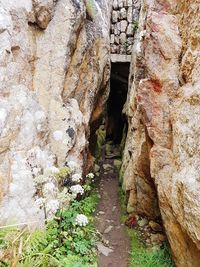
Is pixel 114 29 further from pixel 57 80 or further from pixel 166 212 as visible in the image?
pixel 166 212

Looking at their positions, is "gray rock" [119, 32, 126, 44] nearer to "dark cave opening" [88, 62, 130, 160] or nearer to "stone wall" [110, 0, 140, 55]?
"stone wall" [110, 0, 140, 55]

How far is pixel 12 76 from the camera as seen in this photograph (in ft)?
24.4

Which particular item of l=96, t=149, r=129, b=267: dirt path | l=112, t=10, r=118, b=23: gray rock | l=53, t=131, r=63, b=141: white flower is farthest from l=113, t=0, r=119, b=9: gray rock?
l=53, t=131, r=63, b=141: white flower

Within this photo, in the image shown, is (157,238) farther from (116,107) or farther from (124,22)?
(116,107)

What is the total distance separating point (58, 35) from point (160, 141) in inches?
173

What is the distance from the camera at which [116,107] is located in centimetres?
2425

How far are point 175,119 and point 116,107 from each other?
60.1 ft

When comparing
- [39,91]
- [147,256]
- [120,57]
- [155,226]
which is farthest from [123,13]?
[147,256]

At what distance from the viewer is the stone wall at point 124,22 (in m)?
15.6

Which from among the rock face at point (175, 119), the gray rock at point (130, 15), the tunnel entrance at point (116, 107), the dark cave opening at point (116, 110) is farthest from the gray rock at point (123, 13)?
the rock face at point (175, 119)

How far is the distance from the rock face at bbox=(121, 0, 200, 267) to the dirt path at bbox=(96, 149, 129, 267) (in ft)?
5.03

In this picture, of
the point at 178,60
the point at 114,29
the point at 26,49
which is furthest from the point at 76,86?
the point at 114,29

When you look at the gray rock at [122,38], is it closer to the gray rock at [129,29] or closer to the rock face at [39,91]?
the gray rock at [129,29]

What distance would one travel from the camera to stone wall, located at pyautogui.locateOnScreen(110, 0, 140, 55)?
1563cm
